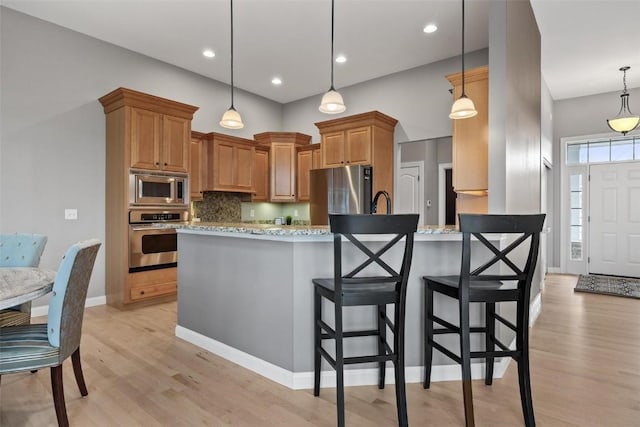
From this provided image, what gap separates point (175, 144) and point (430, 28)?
3.31 meters

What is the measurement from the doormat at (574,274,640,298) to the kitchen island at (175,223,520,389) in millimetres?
3464

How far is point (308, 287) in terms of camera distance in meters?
2.23

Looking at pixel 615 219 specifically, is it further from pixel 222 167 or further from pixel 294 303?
pixel 222 167

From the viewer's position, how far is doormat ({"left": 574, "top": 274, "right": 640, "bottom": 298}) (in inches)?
186

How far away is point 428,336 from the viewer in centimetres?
218

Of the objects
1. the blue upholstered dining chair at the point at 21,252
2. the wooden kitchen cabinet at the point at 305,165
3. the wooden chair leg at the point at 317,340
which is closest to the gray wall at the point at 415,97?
the wooden kitchen cabinet at the point at 305,165

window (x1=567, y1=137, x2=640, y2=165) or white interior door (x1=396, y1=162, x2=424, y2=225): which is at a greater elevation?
window (x1=567, y1=137, x2=640, y2=165)

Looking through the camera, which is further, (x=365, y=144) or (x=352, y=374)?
(x=365, y=144)

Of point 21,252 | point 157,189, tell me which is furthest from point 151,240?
point 21,252

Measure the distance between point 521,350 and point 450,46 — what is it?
369cm

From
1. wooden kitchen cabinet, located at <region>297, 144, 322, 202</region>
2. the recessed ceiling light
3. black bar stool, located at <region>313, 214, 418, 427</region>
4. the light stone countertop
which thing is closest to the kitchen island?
the light stone countertop

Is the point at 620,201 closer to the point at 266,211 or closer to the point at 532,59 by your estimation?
the point at 532,59

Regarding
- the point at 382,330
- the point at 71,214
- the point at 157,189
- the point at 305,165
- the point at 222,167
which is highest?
the point at 305,165

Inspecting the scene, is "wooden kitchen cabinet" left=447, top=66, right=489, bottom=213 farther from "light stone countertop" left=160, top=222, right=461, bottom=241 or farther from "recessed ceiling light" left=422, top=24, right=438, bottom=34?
"light stone countertop" left=160, top=222, right=461, bottom=241
